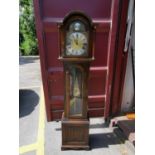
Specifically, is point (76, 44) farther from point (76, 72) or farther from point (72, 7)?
point (72, 7)

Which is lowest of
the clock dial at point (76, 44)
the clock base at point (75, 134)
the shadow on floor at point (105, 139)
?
the shadow on floor at point (105, 139)

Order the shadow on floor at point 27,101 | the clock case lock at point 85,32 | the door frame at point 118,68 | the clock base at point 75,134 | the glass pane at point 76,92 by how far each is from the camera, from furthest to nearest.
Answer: the shadow on floor at point 27,101, the door frame at point 118,68, the clock base at point 75,134, the glass pane at point 76,92, the clock case lock at point 85,32

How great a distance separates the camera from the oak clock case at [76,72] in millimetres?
2516

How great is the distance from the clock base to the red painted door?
28.3 inches

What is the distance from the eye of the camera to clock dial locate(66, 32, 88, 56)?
2.57 m

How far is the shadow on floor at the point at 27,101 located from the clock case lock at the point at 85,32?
197cm

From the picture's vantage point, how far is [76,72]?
2.76 m

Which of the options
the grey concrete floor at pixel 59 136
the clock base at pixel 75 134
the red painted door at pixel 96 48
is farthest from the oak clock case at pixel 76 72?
the red painted door at pixel 96 48

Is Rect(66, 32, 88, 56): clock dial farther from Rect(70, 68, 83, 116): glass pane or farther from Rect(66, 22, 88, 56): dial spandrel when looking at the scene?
Rect(70, 68, 83, 116): glass pane

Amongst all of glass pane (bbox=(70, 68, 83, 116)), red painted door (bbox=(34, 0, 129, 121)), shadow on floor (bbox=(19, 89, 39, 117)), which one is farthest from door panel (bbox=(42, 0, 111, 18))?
shadow on floor (bbox=(19, 89, 39, 117))

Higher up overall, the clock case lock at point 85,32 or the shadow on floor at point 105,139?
the clock case lock at point 85,32

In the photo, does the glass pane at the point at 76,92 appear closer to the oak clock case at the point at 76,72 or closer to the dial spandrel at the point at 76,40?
the oak clock case at the point at 76,72
